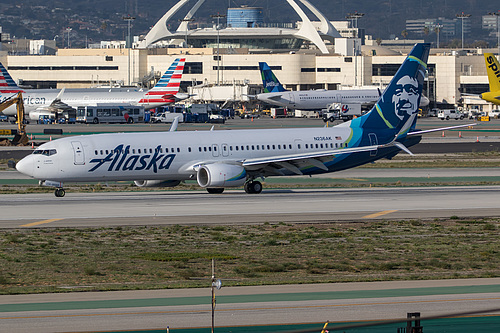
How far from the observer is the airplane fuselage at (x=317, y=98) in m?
162

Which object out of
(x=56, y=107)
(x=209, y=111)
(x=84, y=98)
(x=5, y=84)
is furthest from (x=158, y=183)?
(x=84, y=98)

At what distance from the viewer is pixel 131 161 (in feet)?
160

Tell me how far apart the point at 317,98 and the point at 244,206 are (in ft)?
396

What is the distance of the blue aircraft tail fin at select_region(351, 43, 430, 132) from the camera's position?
54812 mm

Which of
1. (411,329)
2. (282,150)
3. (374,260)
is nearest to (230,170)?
(282,150)

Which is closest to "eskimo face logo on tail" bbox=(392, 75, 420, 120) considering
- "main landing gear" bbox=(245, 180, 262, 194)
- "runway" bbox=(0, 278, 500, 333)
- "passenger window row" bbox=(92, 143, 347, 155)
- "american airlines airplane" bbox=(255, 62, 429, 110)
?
"passenger window row" bbox=(92, 143, 347, 155)

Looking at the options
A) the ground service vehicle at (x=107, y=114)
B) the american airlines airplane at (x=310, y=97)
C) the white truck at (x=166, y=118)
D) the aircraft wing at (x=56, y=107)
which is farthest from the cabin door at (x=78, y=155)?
the american airlines airplane at (x=310, y=97)

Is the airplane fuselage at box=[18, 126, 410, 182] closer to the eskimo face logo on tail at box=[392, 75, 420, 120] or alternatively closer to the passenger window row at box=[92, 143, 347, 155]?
the passenger window row at box=[92, 143, 347, 155]

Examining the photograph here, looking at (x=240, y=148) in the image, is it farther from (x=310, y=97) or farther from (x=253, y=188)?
(x=310, y=97)

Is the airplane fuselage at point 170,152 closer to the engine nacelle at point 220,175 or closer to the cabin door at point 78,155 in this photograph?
the cabin door at point 78,155

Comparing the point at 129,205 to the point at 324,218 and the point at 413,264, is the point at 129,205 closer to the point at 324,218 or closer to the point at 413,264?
the point at 324,218

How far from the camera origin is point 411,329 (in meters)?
15.8

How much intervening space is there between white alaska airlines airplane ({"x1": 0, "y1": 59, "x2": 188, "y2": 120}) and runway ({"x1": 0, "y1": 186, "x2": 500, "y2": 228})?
100270 millimetres

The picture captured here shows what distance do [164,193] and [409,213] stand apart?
1660 centimetres
